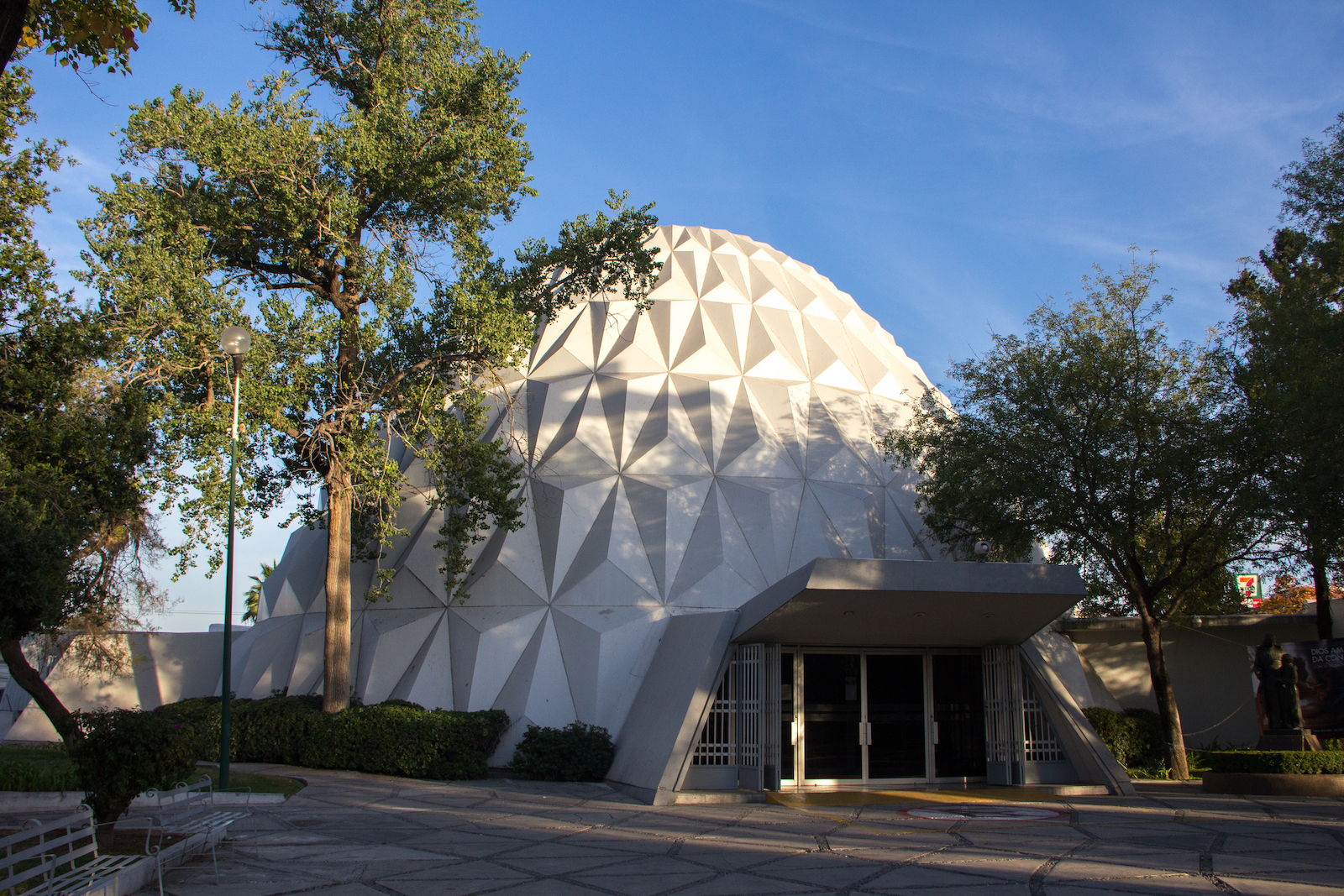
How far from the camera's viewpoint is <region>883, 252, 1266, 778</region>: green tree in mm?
17766

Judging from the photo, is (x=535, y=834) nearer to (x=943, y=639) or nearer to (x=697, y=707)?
(x=697, y=707)

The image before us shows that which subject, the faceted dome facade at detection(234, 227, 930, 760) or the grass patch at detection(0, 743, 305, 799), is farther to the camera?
the faceted dome facade at detection(234, 227, 930, 760)

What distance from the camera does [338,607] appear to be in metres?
18.6

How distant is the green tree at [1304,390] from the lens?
14383 mm

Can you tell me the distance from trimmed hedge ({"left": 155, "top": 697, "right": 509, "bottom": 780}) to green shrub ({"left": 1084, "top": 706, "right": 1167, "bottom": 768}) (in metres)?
13.0

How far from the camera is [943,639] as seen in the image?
16.8 metres

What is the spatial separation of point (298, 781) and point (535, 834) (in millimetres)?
7211

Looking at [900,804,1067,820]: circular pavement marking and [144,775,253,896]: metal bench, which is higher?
[144,775,253,896]: metal bench

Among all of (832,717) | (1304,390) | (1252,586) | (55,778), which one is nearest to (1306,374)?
(1304,390)

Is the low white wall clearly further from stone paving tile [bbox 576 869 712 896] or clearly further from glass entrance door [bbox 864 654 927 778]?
stone paving tile [bbox 576 869 712 896]

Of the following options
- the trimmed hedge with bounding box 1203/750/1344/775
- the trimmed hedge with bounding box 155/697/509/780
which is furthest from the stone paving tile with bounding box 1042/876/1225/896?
the trimmed hedge with bounding box 155/697/509/780

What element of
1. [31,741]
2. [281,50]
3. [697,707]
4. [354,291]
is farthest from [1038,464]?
[31,741]

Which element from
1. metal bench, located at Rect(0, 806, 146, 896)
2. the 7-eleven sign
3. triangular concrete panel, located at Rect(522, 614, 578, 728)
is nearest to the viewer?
metal bench, located at Rect(0, 806, 146, 896)

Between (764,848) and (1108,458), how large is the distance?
483 inches
